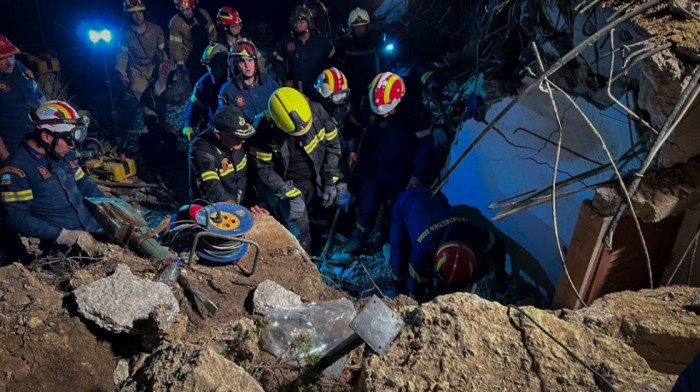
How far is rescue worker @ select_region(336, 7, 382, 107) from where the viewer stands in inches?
288

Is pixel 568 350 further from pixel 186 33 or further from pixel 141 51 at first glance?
pixel 141 51

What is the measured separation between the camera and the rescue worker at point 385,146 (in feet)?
18.5

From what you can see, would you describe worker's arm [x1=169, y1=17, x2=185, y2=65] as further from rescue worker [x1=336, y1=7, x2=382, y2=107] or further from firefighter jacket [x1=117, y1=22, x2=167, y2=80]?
rescue worker [x1=336, y1=7, x2=382, y2=107]

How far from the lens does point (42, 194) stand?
4055 millimetres

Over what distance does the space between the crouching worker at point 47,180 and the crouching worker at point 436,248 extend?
324cm

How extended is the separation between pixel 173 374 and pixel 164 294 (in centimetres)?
104

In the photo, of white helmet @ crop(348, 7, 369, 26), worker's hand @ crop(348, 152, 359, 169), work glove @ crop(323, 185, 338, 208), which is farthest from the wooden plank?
white helmet @ crop(348, 7, 369, 26)

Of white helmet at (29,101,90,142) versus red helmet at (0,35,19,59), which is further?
red helmet at (0,35,19,59)

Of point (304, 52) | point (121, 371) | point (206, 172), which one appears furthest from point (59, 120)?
point (304, 52)

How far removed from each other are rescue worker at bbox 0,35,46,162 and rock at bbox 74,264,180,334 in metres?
4.05

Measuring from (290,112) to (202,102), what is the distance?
2.18 metres

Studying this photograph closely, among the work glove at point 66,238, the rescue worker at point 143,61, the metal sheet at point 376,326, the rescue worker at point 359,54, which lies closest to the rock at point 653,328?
the metal sheet at point 376,326

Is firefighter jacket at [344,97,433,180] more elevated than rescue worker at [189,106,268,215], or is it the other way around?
firefighter jacket at [344,97,433,180]

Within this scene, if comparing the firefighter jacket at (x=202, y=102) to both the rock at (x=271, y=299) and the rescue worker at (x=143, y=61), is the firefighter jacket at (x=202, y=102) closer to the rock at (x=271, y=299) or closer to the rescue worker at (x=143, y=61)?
the rescue worker at (x=143, y=61)
